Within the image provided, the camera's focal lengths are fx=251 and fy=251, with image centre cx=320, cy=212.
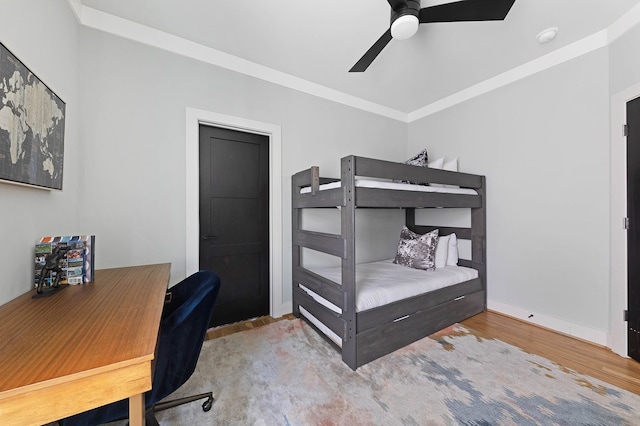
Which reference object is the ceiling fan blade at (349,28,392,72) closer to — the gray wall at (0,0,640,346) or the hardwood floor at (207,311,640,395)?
the gray wall at (0,0,640,346)

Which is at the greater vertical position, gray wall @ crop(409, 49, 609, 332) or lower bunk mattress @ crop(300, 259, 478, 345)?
gray wall @ crop(409, 49, 609, 332)

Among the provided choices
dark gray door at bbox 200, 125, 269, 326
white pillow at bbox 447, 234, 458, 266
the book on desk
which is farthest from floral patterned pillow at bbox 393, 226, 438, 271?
the book on desk

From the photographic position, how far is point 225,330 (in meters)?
2.34

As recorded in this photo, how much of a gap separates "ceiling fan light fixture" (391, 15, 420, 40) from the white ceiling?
1.20 feet

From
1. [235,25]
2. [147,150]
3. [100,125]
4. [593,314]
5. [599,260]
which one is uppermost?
[235,25]

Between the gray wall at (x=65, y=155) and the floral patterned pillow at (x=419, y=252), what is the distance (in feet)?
9.57

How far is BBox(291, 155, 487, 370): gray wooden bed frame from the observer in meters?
1.79

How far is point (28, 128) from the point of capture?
→ 1.18 metres

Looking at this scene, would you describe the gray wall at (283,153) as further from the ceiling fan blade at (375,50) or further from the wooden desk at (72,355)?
the ceiling fan blade at (375,50)

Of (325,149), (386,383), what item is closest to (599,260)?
(386,383)

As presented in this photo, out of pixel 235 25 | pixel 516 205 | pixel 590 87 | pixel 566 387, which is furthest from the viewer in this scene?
pixel 516 205

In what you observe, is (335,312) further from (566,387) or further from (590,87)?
(590,87)

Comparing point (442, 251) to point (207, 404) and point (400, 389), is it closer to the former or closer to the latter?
point (400, 389)

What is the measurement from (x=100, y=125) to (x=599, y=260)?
4121 mm
